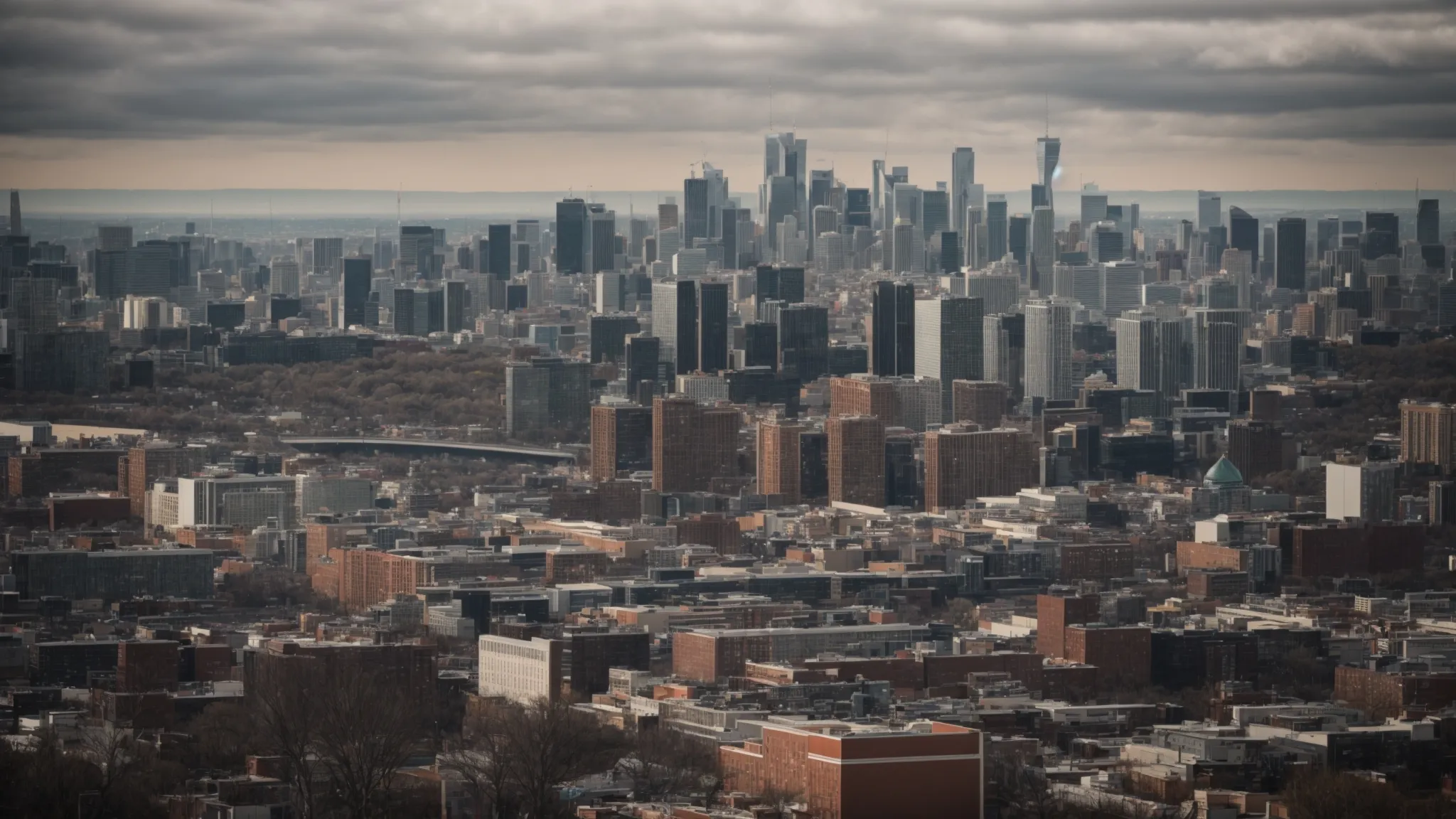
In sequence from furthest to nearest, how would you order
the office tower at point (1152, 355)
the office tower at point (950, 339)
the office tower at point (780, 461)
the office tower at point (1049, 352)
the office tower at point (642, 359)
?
the office tower at point (1152, 355), the office tower at point (1049, 352), the office tower at point (950, 339), the office tower at point (642, 359), the office tower at point (780, 461)

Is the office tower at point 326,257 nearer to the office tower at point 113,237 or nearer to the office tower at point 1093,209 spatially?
the office tower at point 113,237

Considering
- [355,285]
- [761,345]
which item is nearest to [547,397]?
[761,345]

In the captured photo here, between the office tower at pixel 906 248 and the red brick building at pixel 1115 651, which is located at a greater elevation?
the office tower at pixel 906 248

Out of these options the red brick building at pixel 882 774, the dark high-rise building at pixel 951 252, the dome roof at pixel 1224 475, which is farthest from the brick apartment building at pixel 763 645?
the dark high-rise building at pixel 951 252

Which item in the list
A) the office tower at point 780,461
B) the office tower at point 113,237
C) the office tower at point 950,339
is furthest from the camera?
the office tower at point 950,339

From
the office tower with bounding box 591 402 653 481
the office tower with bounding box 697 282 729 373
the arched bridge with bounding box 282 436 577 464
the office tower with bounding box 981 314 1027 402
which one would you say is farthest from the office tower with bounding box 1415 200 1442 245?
the arched bridge with bounding box 282 436 577 464

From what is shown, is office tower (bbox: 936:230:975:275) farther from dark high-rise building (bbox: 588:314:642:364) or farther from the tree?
the tree

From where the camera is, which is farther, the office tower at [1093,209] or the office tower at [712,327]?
the office tower at [1093,209]

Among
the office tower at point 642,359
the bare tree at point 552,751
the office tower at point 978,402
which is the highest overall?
the office tower at point 642,359
